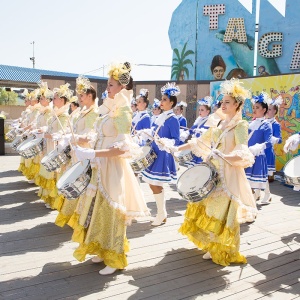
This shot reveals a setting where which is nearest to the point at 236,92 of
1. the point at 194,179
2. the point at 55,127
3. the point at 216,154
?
the point at 216,154

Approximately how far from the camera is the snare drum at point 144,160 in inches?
174

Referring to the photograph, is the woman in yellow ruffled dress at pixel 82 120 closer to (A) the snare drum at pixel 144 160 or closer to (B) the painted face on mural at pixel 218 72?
(A) the snare drum at pixel 144 160

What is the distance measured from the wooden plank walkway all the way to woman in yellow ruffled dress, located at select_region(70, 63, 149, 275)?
0.26 metres

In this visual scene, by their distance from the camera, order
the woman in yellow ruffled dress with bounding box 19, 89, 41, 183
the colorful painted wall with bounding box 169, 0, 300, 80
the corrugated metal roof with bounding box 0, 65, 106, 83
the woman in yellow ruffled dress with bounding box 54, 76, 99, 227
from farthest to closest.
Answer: the corrugated metal roof with bounding box 0, 65, 106, 83, the colorful painted wall with bounding box 169, 0, 300, 80, the woman in yellow ruffled dress with bounding box 19, 89, 41, 183, the woman in yellow ruffled dress with bounding box 54, 76, 99, 227

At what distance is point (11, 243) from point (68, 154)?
123 centimetres

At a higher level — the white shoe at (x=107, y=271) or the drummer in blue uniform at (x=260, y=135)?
the drummer in blue uniform at (x=260, y=135)

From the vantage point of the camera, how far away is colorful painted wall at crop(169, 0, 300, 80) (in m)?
16.1

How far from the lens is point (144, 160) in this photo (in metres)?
4.48

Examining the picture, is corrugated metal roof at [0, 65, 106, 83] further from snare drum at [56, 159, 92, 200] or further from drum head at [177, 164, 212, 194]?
drum head at [177, 164, 212, 194]

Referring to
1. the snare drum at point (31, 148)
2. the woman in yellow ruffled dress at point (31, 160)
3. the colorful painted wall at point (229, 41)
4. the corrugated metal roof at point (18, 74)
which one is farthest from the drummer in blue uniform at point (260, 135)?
the corrugated metal roof at point (18, 74)

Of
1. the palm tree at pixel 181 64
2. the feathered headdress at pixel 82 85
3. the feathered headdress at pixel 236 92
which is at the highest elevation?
the palm tree at pixel 181 64

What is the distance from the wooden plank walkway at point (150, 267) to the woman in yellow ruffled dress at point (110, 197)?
0.86 ft

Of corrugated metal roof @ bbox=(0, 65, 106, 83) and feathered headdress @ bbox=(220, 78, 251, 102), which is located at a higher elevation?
corrugated metal roof @ bbox=(0, 65, 106, 83)

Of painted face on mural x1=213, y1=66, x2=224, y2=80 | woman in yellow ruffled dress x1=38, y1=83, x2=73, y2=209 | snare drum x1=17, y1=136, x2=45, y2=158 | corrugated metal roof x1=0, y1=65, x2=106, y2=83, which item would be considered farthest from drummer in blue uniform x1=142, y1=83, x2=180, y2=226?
painted face on mural x1=213, y1=66, x2=224, y2=80
